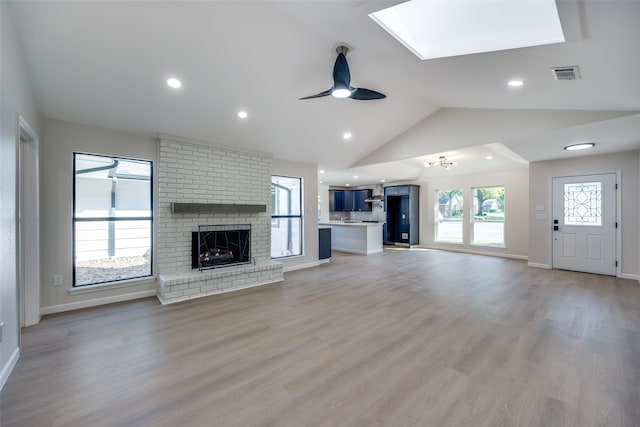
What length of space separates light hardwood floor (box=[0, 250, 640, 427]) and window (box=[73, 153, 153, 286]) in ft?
2.10

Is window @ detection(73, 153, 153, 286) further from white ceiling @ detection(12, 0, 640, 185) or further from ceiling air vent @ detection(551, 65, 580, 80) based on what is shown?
ceiling air vent @ detection(551, 65, 580, 80)

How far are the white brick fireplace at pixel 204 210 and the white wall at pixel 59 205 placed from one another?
0.85m

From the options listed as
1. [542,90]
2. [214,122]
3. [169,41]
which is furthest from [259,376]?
[542,90]

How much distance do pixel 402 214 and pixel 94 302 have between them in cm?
844

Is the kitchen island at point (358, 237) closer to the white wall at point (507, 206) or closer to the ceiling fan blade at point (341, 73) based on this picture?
the white wall at point (507, 206)

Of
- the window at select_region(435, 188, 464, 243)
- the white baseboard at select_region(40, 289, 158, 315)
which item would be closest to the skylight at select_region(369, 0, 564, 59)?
the white baseboard at select_region(40, 289, 158, 315)

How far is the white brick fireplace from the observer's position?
162 inches

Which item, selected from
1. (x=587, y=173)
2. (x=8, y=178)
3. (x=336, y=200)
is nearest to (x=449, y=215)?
(x=587, y=173)

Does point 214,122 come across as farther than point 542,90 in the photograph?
Yes

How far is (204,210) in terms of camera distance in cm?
437

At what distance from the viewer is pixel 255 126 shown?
14.4 feet

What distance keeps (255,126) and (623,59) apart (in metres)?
4.24

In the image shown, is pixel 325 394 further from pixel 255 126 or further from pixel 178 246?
pixel 255 126

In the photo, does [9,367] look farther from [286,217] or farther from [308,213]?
[308,213]
